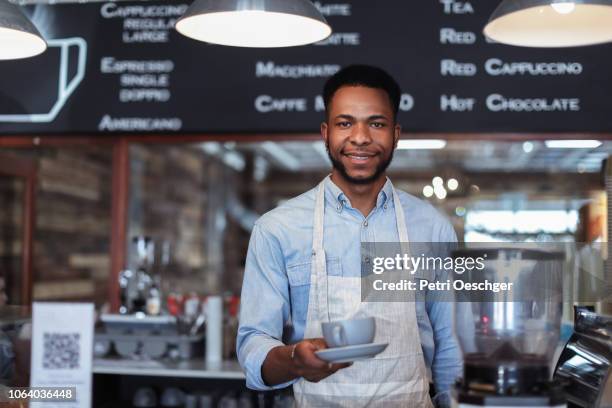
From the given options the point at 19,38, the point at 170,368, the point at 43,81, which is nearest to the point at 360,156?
the point at 19,38

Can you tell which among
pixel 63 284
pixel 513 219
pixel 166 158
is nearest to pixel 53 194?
pixel 63 284

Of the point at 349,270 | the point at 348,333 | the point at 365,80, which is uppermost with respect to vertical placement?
the point at 365,80

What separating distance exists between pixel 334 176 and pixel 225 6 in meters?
0.52

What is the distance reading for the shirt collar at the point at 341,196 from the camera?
2217 mm

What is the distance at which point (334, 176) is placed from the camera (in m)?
2.25

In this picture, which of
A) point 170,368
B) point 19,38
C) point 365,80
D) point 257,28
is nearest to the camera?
point 365,80

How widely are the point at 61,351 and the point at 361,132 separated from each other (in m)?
1.87

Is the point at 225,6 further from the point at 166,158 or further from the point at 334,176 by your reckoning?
the point at 166,158

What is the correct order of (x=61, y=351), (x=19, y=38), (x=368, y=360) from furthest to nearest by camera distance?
1. (x=61, y=351)
2. (x=19, y=38)
3. (x=368, y=360)

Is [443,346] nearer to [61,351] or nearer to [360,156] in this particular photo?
[360,156]

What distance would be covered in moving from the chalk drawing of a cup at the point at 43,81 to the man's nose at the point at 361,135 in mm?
2224

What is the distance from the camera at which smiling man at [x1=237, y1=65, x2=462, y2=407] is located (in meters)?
2.01

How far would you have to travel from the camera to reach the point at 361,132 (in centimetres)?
207

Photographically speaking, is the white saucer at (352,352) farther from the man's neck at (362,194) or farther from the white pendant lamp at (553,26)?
the white pendant lamp at (553,26)
